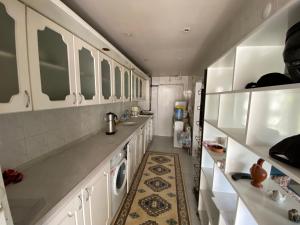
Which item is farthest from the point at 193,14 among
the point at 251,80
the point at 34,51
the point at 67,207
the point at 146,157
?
the point at 146,157

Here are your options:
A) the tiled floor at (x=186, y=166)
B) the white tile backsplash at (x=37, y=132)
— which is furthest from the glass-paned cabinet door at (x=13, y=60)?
the tiled floor at (x=186, y=166)

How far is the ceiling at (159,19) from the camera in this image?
132cm

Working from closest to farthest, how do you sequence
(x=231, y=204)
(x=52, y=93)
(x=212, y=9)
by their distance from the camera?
(x=52, y=93) < (x=231, y=204) < (x=212, y=9)

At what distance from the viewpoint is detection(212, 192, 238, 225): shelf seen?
0.98 meters

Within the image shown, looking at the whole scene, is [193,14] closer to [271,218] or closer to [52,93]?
[52,93]

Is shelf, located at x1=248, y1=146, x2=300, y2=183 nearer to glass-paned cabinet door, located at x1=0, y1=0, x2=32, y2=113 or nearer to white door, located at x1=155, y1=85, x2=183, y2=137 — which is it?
glass-paned cabinet door, located at x1=0, y1=0, x2=32, y2=113

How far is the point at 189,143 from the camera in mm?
3768

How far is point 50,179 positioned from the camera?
1.00 metres

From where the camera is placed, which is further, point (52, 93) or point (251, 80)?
point (52, 93)

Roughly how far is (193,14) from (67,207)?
1.93 metres

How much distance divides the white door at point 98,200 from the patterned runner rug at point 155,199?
1.35 feet

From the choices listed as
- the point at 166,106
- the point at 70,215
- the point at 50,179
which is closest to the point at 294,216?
the point at 70,215

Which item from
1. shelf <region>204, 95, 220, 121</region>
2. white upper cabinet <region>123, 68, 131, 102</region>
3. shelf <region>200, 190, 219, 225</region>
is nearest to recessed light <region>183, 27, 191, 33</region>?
shelf <region>204, 95, 220, 121</region>

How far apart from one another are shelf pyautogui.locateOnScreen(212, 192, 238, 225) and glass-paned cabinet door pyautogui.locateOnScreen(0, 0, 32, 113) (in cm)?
146
